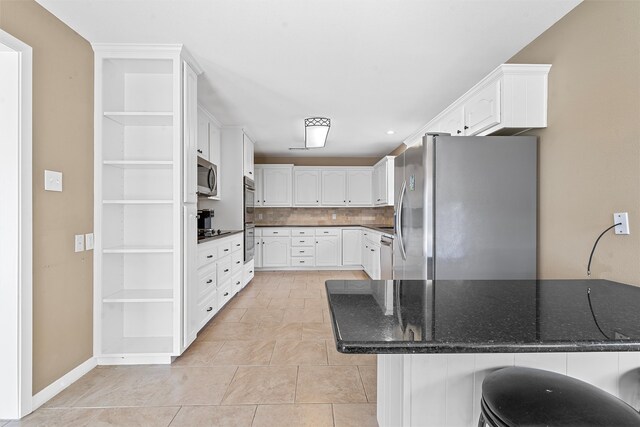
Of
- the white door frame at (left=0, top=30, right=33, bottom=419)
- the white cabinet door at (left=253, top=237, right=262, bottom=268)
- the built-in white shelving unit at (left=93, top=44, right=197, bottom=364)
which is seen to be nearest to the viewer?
the white door frame at (left=0, top=30, right=33, bottom=419)

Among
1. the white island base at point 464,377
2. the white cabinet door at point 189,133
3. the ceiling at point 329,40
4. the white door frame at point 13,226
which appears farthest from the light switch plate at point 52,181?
the white island base at point 464,377

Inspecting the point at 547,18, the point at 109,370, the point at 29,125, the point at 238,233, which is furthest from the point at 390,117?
the point at 109,370

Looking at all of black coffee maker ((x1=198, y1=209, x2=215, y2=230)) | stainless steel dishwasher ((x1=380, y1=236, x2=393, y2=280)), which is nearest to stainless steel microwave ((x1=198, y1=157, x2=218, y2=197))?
black coffee maker ((x1=198, y1=209, x2=215, y2=230))

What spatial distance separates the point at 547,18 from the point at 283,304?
143 inches

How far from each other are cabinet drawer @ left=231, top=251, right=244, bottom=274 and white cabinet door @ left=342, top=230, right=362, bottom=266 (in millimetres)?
2402

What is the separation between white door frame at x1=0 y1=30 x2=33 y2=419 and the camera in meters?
1.78

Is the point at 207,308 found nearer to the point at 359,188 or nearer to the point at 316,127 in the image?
the point at 316,127

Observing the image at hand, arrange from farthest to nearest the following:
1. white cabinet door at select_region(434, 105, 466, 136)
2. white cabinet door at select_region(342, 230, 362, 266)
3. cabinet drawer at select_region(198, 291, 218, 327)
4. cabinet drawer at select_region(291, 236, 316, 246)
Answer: white cabinet door at select_region(342, 230, 362, 266) → cabinet drawer at select_region(291, 236, 316, 246) → cabinet drawer at select_region(198, 291, 218, 327) → white cabinet door at select_region(434, 105, 466, 136)

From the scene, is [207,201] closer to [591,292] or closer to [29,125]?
[29,125]

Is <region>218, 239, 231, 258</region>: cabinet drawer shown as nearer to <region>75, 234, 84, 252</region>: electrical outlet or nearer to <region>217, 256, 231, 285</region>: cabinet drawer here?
<region>217, 256, 231, 285</region>: cabinet drawer

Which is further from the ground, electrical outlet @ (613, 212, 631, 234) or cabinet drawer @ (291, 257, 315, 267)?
electrical outlet @ (613, 212, 631, 234)

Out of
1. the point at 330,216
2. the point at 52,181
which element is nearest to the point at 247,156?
the point at 330,216

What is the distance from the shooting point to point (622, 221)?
1.67 meters

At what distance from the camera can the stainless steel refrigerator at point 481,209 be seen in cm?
234
